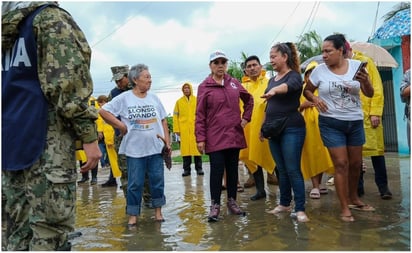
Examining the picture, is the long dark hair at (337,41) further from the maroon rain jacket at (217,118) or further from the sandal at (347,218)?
the sandal at (347,218)

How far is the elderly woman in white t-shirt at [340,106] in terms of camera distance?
423 cm

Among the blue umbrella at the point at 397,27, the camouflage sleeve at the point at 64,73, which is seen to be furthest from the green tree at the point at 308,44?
the camouflage sleeve at the point at 64,73

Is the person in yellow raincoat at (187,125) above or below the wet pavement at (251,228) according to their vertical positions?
above

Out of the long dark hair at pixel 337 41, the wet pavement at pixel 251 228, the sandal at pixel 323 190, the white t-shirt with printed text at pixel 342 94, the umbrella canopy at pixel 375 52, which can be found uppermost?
the umbrella canopy at pixel 375 52

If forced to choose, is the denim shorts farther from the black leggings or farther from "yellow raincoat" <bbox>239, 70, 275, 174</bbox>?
"yellow raincoat" <bbox>239, 70, 275, 174</bbox>

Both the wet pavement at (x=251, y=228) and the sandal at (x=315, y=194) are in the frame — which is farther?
the sandal at (x=315, y=194)

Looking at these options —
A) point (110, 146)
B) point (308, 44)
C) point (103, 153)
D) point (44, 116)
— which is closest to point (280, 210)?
point (44, 116)

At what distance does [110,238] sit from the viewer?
3.95 meters

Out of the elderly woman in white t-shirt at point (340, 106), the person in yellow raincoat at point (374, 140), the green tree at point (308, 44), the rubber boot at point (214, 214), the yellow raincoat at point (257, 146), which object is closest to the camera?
the elderly woman in white t-shirt at point (340, 106)

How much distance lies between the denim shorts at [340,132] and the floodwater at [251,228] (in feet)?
2.38

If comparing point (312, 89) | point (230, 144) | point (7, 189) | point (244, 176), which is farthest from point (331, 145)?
point (244, 176)

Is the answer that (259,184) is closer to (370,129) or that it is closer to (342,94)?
(370,129)

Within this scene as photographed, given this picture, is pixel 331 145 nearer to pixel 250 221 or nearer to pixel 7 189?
pixel 250 221

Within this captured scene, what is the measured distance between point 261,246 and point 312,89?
1853 mm
